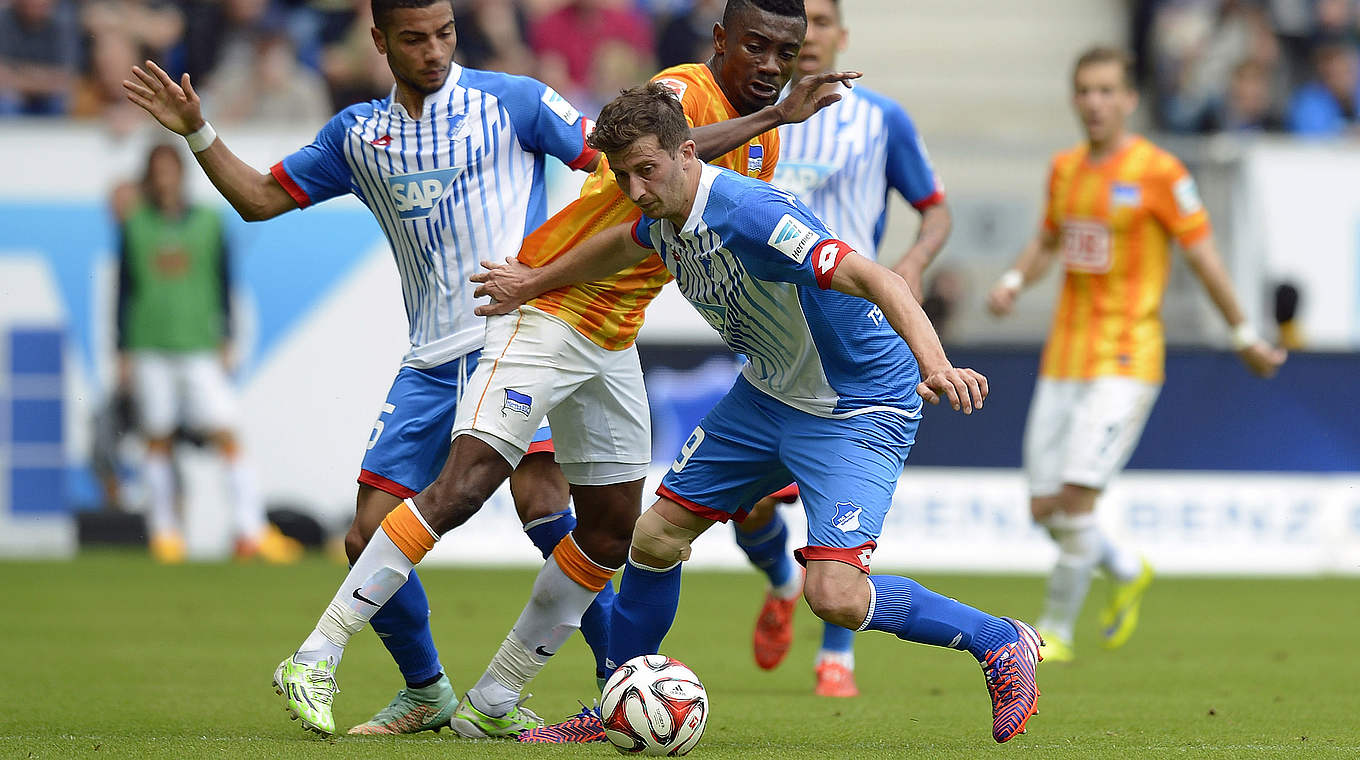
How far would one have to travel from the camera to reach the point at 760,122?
5.39m

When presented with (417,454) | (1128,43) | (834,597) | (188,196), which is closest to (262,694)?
(417,454)

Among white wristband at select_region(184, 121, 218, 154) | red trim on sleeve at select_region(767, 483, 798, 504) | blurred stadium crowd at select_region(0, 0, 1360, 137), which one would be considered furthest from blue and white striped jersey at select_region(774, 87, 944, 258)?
blurred stadium crowd at select_region(0, 0, 1360, 137)

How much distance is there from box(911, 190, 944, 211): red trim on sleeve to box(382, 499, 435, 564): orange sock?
300 centimetres

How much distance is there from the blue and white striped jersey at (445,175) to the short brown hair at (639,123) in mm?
915

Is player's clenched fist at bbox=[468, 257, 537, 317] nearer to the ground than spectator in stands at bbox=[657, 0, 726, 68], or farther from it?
farther from it

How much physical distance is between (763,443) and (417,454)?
1.16m

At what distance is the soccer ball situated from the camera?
17.0 ft

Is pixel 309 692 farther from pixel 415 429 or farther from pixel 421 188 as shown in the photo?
pixel 421 188

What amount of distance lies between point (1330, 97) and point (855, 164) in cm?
983

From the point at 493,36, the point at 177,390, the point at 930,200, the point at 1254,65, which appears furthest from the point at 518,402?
the point at 1254,65

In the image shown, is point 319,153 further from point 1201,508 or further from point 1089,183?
point 1201,508

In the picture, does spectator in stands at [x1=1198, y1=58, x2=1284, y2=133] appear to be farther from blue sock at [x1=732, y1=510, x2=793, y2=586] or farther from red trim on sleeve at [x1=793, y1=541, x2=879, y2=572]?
red trim on sleeve at [x1=793, y1=541, x2=879, y2=572]

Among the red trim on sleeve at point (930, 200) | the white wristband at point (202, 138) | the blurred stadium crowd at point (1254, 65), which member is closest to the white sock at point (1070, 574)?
the red trim on sleeve at point (930, 200)

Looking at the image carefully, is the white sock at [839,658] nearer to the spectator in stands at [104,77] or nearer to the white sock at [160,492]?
the white sock at [160,492]
